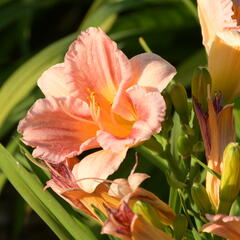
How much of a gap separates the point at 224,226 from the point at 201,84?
0.67 ft

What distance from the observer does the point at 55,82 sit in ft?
2.87

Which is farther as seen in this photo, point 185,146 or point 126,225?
point 185,146

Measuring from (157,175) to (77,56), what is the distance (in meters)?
0.89

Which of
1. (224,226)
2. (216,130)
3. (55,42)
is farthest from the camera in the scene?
(55,42)

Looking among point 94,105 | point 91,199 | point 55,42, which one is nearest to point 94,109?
point 94,105

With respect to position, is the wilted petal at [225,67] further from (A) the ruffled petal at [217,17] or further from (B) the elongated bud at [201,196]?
(B) the elongated bud at [201,196]

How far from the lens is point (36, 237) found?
210 centimetres

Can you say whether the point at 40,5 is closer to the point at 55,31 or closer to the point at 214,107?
the point at 55,31

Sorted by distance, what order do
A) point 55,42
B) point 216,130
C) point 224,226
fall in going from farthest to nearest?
point 55,42, point 216,130, point 224,226

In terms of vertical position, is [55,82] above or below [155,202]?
above

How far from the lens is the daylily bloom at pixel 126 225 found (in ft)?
2.39

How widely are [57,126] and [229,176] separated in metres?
0.21

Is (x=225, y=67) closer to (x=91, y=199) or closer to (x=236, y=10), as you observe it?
(x=236, y=10)

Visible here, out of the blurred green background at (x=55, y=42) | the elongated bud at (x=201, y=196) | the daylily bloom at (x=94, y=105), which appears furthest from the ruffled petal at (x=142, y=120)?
the blurred green background at (x=55, y=42)
